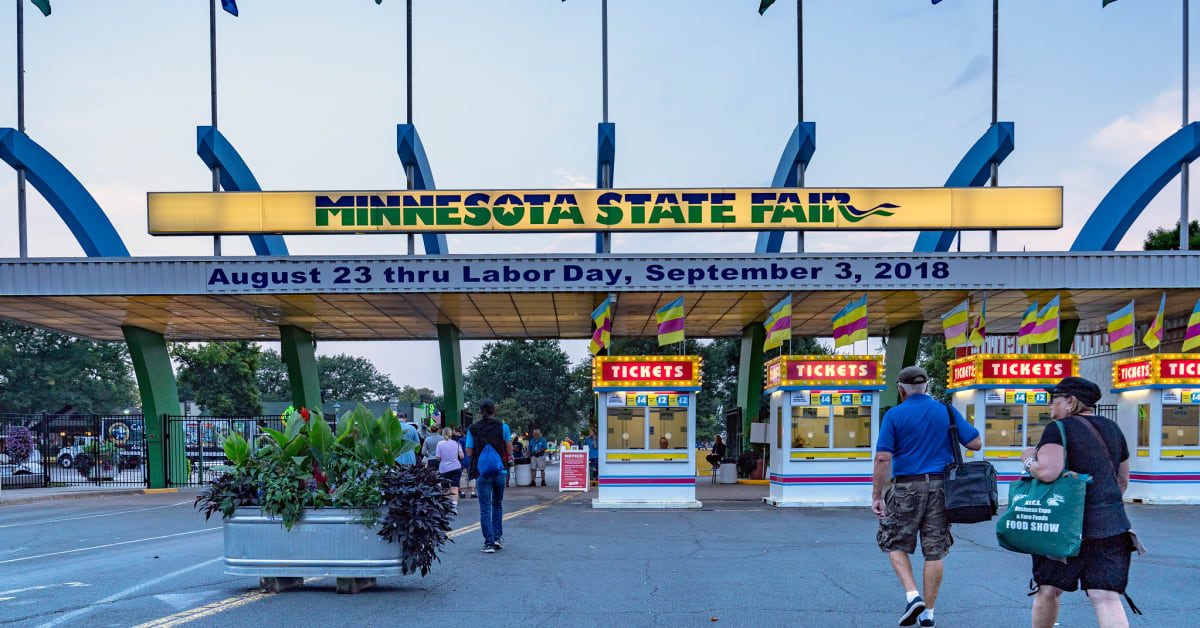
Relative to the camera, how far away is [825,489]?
19.7 m

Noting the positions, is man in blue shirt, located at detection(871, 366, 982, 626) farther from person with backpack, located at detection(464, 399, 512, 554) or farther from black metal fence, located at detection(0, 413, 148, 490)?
black metal fence, located at detection(0, 413, 148, 490)

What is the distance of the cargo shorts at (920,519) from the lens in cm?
668

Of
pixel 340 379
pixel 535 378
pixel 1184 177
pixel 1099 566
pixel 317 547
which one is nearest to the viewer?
pixel 1099 566

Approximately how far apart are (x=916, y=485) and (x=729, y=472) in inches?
835

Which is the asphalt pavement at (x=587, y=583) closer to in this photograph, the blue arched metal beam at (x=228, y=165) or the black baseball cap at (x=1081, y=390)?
the black baseball cap at (x=1081, y=390)

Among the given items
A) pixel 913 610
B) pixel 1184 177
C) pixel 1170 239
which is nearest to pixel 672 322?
pixel 1184 177

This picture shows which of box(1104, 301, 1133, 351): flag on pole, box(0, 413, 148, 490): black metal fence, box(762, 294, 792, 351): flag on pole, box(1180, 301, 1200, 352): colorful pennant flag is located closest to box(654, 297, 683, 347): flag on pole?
box(762, 294, 792, 351): flag on pole

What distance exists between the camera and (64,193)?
2189 centimetres

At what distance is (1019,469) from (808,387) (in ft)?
17.1

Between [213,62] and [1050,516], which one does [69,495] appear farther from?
[1050,516]

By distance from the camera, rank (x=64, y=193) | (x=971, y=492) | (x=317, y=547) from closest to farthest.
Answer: (x=971, y=492) < (x=317, y=547) < (x=64, y=193)

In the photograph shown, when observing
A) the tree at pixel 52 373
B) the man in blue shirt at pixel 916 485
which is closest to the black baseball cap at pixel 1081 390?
the man in blue shirt at pixel 916 485

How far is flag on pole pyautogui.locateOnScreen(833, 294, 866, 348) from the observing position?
20.1 meters

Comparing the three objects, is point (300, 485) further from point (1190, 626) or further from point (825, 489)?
point (825, 489)
